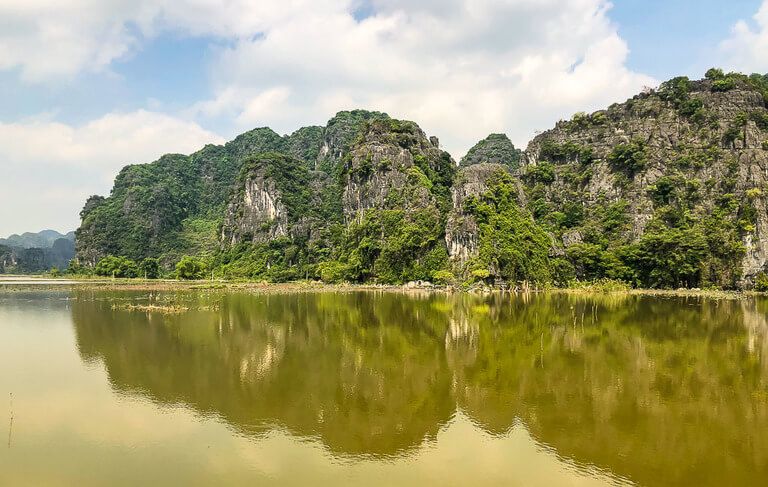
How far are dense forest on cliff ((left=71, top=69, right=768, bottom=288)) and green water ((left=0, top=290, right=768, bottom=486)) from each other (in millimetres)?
42075

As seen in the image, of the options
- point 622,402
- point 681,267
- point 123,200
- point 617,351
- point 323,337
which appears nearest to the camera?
point 622,402

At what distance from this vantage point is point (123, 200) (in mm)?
137875

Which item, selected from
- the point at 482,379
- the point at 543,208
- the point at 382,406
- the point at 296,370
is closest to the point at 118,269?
the point at 543,208

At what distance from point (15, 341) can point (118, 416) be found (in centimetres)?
1474

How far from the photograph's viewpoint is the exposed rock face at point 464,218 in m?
72.3

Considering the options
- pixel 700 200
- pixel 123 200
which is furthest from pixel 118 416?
pixel 123 200

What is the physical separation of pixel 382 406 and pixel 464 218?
6229 centimetres

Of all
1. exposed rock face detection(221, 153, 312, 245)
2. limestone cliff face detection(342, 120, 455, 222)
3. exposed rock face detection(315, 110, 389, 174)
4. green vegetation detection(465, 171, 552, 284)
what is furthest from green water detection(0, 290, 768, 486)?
exposed rock face detection(315, 110, 389, 174)

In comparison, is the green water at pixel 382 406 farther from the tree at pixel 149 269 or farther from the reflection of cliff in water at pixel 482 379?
the tree at pixel 149 269

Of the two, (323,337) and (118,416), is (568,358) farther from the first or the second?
(118,416)

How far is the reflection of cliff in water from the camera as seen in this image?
11562 mm

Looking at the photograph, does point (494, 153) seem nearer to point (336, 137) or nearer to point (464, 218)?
point (336, 137)

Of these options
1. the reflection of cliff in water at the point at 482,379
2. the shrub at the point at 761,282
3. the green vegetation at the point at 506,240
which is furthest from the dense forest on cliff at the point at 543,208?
the reflection of cliff in water at the point at 482,379

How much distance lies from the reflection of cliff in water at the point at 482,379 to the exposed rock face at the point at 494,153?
10666 cm
